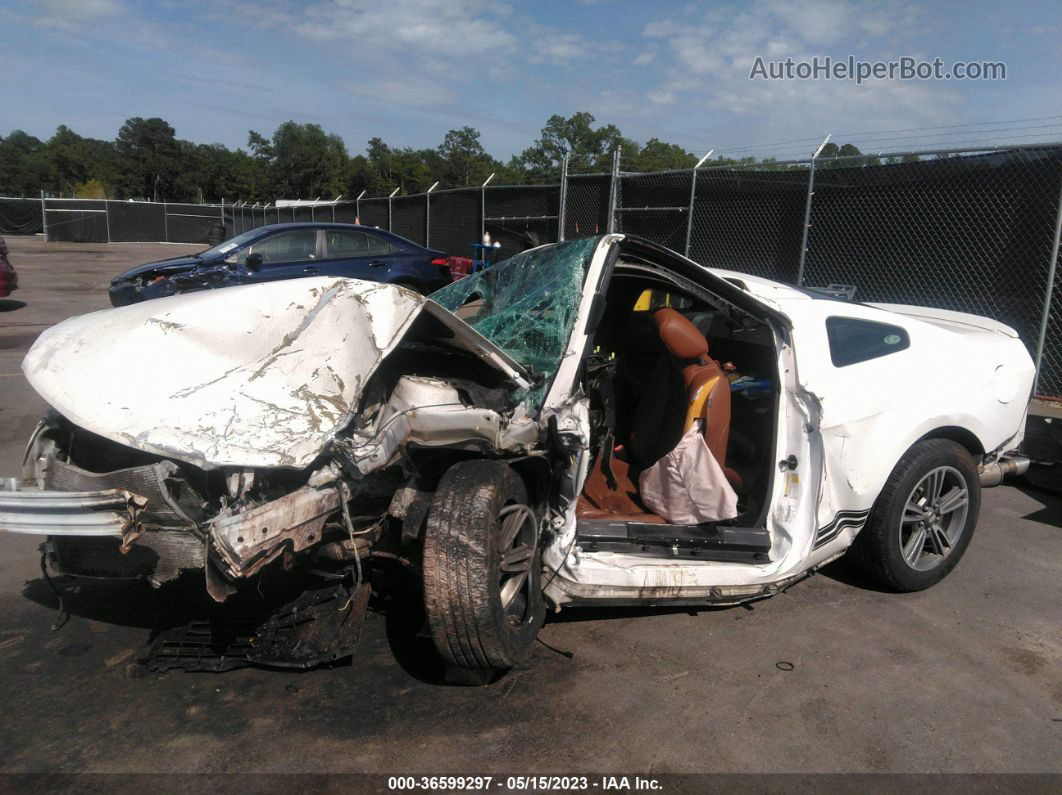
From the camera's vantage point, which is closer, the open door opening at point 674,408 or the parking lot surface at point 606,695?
the parking lot surface at point 606,695

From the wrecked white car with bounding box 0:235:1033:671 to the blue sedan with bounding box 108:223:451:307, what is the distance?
6.52 metres

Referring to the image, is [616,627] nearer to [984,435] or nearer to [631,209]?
[984,435]

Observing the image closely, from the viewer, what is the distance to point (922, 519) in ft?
12.8

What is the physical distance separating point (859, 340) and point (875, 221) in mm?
5982

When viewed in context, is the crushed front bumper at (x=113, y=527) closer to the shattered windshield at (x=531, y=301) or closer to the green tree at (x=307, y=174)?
the shattered windshield at (x=531, y=301)

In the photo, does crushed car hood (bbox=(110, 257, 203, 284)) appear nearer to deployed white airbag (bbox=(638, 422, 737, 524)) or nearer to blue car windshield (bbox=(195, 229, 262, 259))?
blue car windshield (bbox=(195, 229, 262, 259))

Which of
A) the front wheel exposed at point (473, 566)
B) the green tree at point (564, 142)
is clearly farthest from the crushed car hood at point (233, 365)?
the green tree at point (564, 142)

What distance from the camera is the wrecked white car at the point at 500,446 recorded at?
8.43 ft

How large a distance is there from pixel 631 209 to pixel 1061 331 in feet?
19.8

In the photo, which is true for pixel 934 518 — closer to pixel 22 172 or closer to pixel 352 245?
pixel 352 245

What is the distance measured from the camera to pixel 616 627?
358 centimetres

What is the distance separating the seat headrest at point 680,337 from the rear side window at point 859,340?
2.06ft

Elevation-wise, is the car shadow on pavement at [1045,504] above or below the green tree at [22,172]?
below

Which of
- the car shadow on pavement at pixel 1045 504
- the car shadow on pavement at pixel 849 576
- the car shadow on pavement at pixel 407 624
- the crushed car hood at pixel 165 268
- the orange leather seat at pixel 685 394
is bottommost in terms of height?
the car shadow on pavement at pixel 407 624
